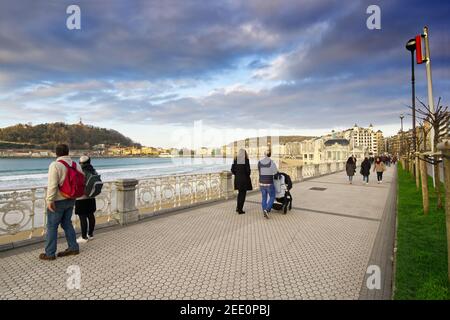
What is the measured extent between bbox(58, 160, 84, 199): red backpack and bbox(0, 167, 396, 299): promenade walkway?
3.67 ft

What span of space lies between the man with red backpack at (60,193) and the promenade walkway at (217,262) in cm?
36

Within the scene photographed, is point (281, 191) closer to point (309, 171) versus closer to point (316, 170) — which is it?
point (309, 171)

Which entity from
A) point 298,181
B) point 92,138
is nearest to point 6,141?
point 92,138

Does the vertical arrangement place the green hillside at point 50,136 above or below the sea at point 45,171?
above

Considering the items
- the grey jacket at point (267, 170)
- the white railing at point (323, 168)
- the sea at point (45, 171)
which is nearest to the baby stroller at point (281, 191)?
the grey jacket at point (267, 170)

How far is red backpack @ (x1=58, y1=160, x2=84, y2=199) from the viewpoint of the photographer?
396 centimetres

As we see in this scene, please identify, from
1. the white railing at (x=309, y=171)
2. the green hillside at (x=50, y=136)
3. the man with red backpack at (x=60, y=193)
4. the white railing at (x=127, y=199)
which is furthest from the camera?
the green hillside at (x=50, y=136)

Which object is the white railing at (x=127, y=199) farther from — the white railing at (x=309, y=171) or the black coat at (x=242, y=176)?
the white railing at (x=309, y=171)

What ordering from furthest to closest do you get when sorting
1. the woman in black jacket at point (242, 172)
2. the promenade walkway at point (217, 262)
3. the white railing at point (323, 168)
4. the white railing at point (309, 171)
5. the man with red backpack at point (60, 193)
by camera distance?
1. the white railing at point (323, 168)
2. the white railing at point (309, 171)
3. the woman in black jacket at point (242, 172)
4. the man with red backpack at point (60, 193)
5. the promenade walkway at point (217, 262)

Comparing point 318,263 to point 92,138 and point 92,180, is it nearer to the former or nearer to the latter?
point 92,180

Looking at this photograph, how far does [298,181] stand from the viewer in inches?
645

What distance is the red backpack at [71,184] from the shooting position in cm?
396

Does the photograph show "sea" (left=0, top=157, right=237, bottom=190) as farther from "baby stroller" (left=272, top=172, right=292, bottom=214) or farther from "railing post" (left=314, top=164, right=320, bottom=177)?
"railing post" (left=314, top=164, right=320, bottom=177)

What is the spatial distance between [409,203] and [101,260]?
9.97m
